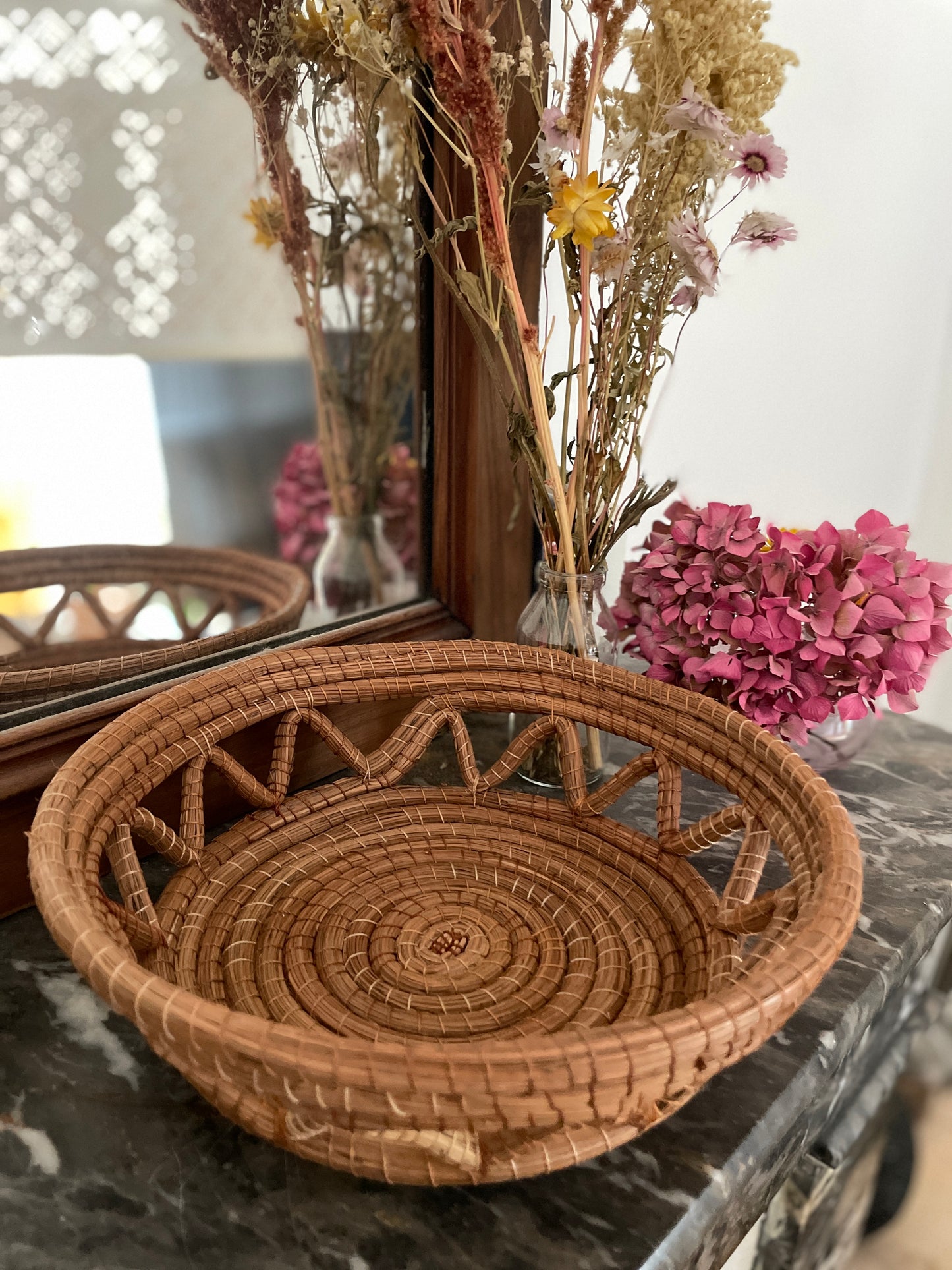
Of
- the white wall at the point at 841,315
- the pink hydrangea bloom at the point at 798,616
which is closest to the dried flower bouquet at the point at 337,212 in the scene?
the pink hydrangea bloom at the point at 798,616

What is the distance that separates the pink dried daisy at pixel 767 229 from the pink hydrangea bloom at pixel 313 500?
427mm

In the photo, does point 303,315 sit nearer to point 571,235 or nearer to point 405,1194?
point 571,235

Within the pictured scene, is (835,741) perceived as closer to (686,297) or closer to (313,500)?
(686,297)

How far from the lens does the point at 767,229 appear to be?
729 mm

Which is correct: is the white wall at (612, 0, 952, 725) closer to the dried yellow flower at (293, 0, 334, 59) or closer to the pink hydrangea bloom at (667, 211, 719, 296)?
the pink hydrangea bloom at (667, 211, 719, 296)

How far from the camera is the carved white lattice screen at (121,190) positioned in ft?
2.15

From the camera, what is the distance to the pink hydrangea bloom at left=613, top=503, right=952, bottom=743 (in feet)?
2.62

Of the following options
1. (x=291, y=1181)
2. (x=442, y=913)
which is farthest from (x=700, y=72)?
(x=291, y=1181)

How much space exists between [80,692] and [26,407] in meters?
0.24

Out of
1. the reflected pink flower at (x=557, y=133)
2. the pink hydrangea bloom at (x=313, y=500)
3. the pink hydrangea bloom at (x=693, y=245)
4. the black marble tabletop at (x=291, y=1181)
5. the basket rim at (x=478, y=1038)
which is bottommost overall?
the black marble tabletop at (x=291, y=1181)

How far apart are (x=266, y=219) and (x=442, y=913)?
64 centimetres

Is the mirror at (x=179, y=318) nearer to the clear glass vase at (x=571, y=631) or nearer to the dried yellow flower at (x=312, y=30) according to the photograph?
the dried yellow flower at (x=312, y=30)

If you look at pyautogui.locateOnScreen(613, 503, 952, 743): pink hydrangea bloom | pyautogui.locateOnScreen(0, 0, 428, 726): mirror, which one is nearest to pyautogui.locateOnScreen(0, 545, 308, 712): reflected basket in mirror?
pyautogui.locateOnScreen(0, 0, 428, 726): mirror

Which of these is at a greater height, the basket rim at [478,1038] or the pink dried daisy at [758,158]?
the pink dried daisy at [758,158]
